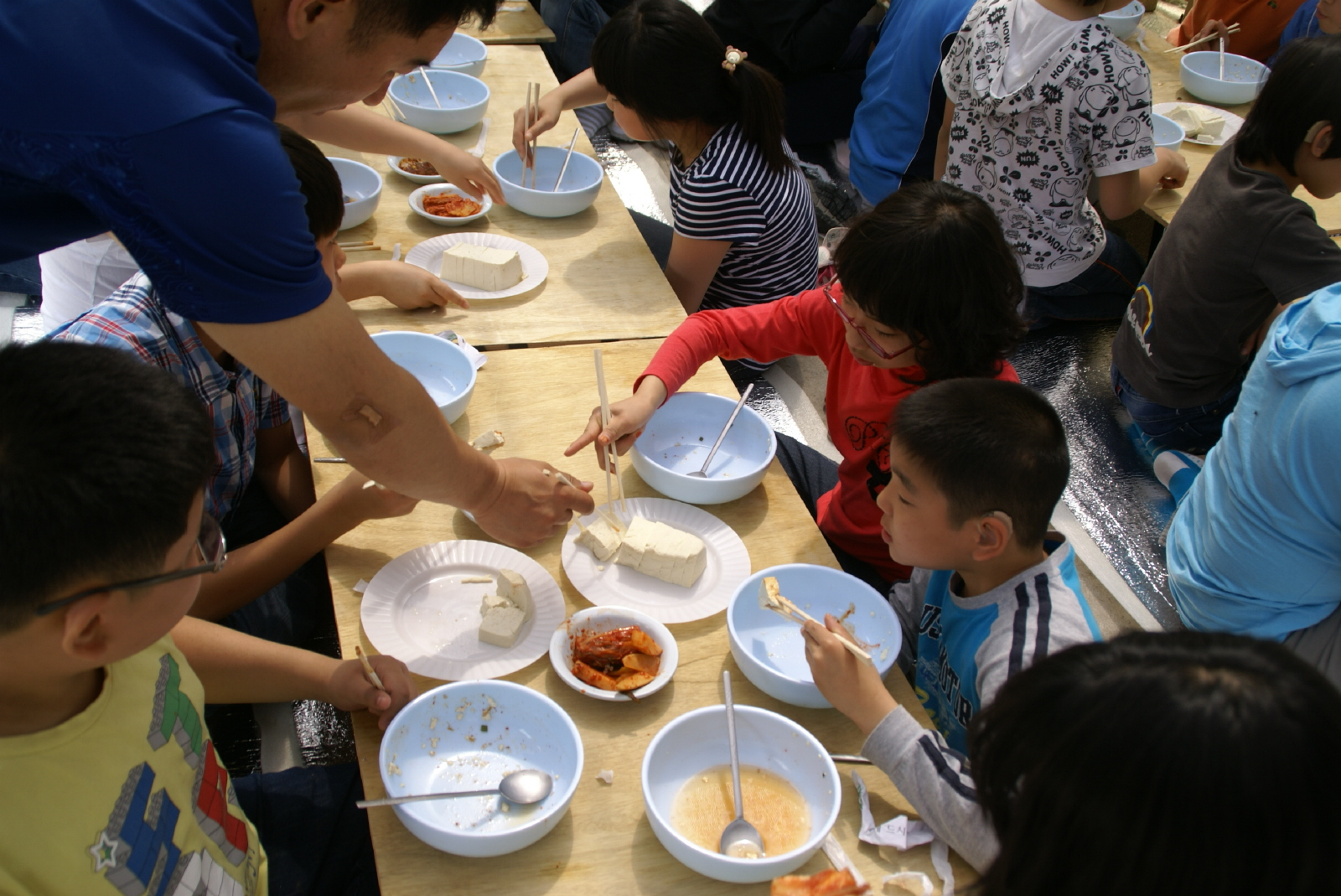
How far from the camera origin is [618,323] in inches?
94.5

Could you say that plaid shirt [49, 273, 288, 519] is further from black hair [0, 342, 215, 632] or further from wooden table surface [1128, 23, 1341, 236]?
wooden table surface [1128, 23, 1341, 236]

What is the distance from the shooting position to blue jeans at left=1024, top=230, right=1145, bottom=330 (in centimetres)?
386

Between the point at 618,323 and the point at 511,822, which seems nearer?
the point at 511,822

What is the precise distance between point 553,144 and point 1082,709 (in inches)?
109

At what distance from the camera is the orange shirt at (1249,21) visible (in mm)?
4402

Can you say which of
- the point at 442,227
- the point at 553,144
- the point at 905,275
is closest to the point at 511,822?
→ the point at 905,275

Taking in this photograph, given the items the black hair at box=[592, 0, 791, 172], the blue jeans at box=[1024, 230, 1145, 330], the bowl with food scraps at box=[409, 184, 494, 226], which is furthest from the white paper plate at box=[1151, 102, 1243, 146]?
the bowl with food scraps at box=[409, 184, 494, 226]

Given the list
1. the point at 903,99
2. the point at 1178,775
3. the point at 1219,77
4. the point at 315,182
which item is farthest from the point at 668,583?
the point at 1219,77

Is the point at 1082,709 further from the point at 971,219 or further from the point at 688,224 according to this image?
the point at 688,224

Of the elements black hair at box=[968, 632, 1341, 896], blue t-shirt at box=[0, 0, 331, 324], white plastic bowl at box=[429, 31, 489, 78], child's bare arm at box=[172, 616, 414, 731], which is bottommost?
child's bare arm at box=[172, 616, 414, 731]

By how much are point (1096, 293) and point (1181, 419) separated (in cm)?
93

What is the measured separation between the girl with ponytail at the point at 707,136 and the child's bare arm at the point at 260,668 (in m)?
1.80

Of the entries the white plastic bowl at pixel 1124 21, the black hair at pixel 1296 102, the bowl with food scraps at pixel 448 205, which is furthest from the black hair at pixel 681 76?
the white plastic bowl at pixel 1124 21

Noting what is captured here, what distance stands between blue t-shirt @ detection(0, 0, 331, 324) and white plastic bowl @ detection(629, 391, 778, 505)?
2.85ft
